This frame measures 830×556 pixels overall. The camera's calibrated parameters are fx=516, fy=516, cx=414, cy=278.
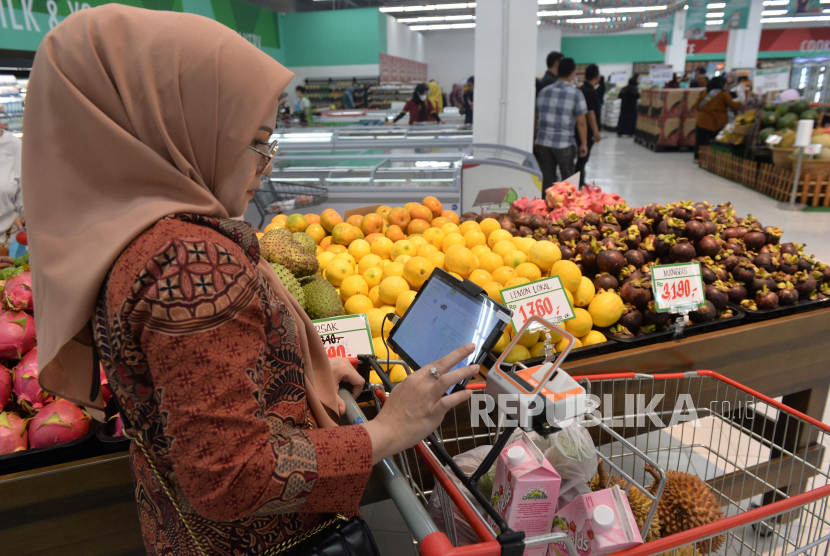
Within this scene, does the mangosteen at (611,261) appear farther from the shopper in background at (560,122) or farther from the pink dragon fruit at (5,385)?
the shopper in background at (560,122)

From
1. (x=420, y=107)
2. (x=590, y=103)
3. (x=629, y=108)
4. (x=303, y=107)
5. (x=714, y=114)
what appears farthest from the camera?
(x=629, y=108)

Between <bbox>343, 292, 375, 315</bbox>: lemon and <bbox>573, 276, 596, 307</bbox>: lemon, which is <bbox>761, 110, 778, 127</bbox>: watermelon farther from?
<bbox>343, 292, 375, 315</bbox>: lemon

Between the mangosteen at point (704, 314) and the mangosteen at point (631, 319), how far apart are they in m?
0.22

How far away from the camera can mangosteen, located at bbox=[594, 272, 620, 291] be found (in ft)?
6.20

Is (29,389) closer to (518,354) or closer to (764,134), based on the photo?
(518,354)

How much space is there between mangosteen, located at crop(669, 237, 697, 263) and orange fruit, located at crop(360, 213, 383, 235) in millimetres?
1287

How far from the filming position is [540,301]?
5.37ft

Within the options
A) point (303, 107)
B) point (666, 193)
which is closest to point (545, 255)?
point (666, 193)

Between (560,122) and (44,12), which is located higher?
(44,12)

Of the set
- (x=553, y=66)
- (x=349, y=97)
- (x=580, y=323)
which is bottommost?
(x=580, y=323)

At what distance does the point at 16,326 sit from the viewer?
1571 mm

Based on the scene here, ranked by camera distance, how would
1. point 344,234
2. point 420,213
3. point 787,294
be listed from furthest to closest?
point 420,213 < point 344,234 < point 787,294

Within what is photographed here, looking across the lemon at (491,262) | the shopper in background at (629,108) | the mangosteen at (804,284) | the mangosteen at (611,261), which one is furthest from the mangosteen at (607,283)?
the shopper in background at (629,108)

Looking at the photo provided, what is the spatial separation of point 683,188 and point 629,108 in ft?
30.7
